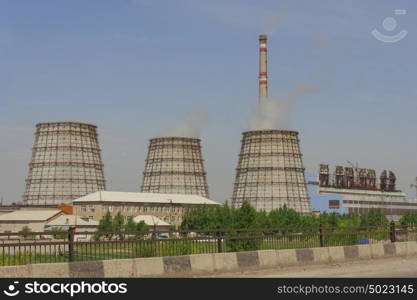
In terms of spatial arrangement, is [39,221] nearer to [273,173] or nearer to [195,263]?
[273,173]

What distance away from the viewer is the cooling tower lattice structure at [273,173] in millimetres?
181500

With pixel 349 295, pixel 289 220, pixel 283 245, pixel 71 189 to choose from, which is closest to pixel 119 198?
pixel 71 189

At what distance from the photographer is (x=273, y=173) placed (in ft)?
603

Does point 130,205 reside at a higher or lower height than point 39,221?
higher

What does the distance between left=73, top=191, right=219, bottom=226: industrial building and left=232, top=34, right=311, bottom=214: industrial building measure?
74.4ft

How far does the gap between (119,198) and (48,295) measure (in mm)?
141427

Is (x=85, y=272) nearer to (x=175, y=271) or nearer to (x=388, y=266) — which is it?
(x=175, y=271)

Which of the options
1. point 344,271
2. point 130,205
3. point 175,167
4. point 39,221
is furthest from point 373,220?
point 344,271

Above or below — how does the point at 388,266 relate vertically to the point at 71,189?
below

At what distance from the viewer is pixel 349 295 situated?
14.1 meters

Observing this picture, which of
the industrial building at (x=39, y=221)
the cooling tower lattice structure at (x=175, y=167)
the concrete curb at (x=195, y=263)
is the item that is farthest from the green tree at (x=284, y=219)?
the concrete curb at (x=195, y=263)

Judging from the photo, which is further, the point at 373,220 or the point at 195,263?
the point at 373,220

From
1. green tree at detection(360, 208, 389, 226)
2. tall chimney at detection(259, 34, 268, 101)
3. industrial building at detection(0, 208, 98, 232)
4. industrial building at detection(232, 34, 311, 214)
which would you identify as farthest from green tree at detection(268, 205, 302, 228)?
industrial building at detection(232, 34, 311, 214)

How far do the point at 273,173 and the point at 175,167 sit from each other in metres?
26.7
